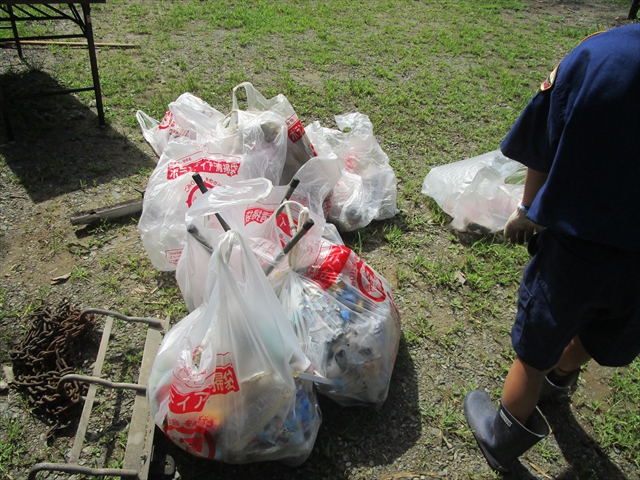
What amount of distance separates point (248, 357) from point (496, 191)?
1.95 meters

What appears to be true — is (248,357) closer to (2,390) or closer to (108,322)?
(108,322)

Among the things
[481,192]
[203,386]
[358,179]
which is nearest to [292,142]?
[358,179]

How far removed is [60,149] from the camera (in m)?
3.28

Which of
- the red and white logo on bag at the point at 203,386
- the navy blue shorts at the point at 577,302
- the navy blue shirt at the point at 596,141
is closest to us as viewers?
the navy blue shirt at the point at 596,141

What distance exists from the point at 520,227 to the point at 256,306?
94 centimetres

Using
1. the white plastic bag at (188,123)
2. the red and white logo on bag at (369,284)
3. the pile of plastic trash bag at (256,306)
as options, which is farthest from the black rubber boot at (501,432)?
the white plastic bag at (188,123)

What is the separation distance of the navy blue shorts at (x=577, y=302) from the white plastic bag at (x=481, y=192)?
131 centimetres

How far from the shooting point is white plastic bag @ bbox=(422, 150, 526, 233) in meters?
2.83

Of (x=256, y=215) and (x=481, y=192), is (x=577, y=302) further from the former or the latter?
(x=481, y=192)

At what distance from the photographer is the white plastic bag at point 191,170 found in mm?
2332

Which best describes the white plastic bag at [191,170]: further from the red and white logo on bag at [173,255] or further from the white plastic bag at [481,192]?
the white plastic bag at [481,192]

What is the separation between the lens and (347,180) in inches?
113

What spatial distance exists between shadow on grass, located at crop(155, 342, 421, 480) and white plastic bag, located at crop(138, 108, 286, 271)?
924 millimetres

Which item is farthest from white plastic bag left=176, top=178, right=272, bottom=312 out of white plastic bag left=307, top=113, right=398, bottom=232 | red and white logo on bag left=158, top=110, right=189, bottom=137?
red and white logo on bag left=158, top=110, right=189, bottom=137
